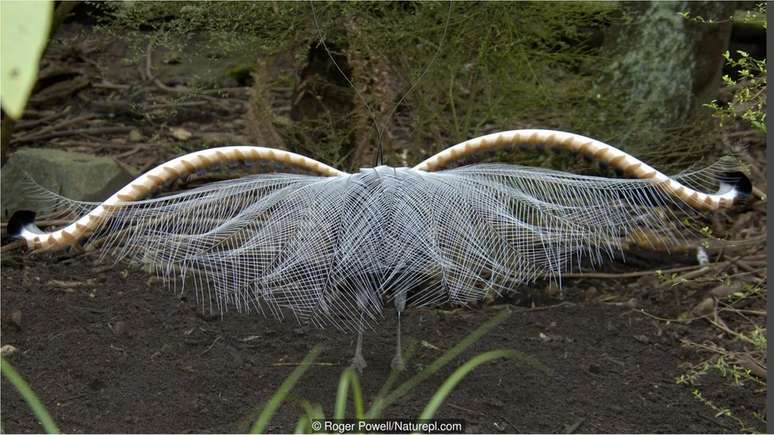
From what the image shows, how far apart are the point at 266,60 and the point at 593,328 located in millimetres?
2375

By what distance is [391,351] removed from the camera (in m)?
3.30

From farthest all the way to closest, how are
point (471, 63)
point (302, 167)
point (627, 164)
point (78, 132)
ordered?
point (78, 132)
point (471, 63)
point (302, 167)
point (627, 164)

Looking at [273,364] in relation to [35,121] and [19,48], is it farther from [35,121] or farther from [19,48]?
[35,121]

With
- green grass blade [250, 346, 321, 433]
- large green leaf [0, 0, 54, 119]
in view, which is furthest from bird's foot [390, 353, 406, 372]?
large green leaf [0, 0, 54, 119]

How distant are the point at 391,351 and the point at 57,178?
7.75 ft

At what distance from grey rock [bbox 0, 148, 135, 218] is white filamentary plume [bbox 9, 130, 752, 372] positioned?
1967mm

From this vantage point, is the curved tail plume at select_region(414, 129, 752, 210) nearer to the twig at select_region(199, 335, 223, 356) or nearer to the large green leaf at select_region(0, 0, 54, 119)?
the twig at select_region(199, 335, 223, 356)

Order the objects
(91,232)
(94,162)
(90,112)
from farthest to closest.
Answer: (90,112) → (94,162) → (91,232)

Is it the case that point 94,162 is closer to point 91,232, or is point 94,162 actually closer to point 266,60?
point 266,60

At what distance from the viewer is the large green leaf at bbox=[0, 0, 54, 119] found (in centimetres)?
48

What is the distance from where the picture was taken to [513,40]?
4414 millimetres

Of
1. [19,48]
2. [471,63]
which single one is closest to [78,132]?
[471,63]

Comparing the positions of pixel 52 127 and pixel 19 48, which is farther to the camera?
pixel 52 127

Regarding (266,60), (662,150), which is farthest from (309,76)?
(662,150)
